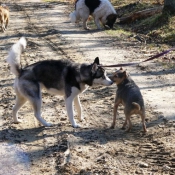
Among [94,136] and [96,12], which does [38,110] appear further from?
[96,12]

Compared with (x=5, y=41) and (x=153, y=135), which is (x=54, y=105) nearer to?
(x=153, y=135)

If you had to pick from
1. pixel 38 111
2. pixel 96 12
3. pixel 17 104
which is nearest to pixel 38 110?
pixel 38 111

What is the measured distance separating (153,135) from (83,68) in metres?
1.47

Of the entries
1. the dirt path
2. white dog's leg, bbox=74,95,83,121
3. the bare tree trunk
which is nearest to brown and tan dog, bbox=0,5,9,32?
the dirt path

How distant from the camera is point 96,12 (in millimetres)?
16562

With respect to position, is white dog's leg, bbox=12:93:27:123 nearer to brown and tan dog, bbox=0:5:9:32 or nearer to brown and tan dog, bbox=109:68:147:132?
brown and tan dog, bbox=109:68:147:132

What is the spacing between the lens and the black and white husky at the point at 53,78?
6453 millimetres

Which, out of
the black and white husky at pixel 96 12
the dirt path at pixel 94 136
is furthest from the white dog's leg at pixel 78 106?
the black and white husky at pixel 96 12

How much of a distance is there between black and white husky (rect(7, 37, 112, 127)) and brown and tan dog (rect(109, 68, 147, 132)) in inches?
7.1

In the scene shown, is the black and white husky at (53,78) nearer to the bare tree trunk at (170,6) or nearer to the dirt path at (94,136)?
the dirt path at (94,136)

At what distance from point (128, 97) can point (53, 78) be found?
4.05ft

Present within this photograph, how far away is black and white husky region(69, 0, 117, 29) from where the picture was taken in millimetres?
16484

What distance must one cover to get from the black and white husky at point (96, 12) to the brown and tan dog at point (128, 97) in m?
10.4

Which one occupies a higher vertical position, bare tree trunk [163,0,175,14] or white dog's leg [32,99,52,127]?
bare tree trunk [163,0,175,14]
